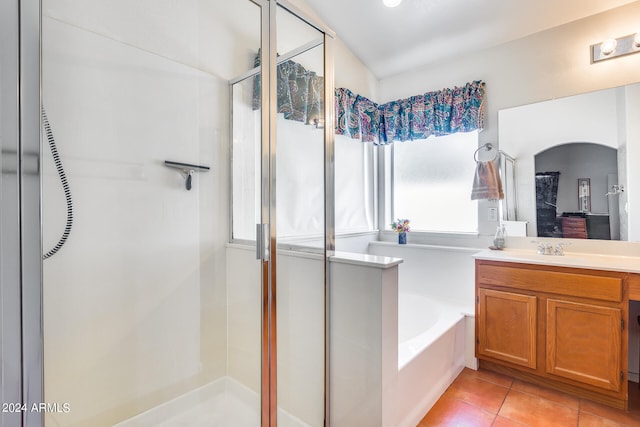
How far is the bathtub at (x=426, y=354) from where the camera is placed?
1.60 metres

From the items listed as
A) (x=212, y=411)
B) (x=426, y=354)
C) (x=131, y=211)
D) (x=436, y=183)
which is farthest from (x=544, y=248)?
(x=131, y=211)

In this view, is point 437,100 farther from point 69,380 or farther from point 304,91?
point 69,380

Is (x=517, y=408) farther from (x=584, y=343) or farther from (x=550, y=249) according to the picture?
(x=550, y=249)

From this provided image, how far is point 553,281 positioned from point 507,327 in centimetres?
43

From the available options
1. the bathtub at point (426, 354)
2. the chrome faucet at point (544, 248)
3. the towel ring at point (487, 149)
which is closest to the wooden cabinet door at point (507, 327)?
the bathtub at point (426, 354)

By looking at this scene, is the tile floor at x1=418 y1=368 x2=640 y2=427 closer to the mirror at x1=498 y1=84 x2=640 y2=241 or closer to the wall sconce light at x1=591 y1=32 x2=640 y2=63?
the mirror at x1=498 y1=84 x2=640 y2=241

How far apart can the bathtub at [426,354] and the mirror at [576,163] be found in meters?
1.01

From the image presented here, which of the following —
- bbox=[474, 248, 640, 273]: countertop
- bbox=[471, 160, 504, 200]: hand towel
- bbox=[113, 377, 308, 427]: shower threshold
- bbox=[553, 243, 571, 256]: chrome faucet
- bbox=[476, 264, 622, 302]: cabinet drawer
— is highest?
bbox=[471, 160, 504, 200]: hand towel

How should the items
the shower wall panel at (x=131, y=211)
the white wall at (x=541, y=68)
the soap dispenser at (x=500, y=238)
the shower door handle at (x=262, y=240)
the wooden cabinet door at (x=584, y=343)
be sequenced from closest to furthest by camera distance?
the shower wall panel at (x=131, y=211)
the shower door handle at (x=262, y=240)
the wooden cabinet door at (x=584, y=343)
the white wall at (x=541, y=68)
the soap dispenser at (x=500, y=238)

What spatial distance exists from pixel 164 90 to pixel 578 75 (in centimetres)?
287

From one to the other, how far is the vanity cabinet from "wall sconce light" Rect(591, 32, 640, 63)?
154cm

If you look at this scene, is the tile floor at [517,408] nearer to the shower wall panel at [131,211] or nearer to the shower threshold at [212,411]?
the shower threshold at [212,411]

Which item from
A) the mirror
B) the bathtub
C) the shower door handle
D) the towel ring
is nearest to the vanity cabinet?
the bathtub

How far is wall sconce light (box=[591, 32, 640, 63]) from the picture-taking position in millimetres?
2020
